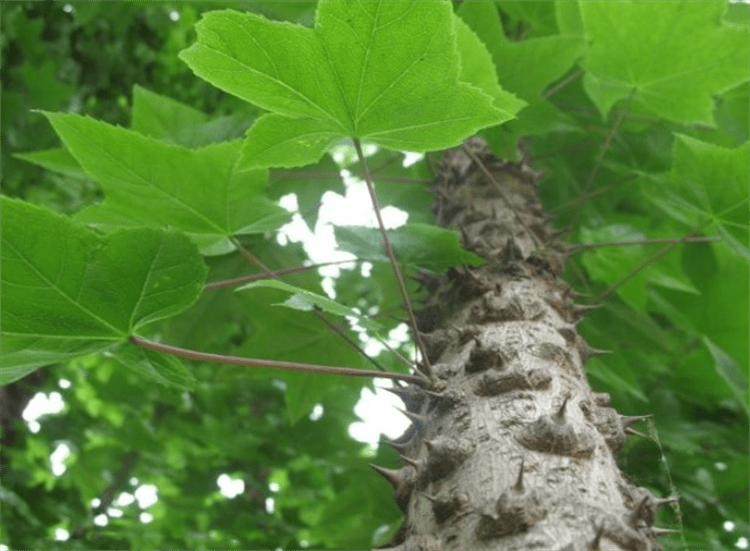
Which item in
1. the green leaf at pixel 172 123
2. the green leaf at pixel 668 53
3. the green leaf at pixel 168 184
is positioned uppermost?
the green leaf at pixel 172 123

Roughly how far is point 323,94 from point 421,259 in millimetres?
484

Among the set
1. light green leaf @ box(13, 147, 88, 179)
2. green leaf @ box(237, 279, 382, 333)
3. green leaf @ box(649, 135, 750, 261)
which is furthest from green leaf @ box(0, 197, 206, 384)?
green leaf @ box(649, 135, 750, 261)

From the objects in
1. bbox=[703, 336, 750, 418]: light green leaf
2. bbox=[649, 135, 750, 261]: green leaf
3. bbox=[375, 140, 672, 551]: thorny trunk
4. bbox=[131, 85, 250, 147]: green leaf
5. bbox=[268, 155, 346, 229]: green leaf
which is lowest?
bbox=[375, 140, 672, 551]: thorny trunk

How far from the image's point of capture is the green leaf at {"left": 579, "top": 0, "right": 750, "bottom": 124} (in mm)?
1663

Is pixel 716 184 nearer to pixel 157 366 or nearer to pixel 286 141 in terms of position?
pixel 286 141

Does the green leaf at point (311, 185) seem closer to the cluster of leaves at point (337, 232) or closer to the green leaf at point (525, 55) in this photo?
the cluster of leaves at point (337, 232)

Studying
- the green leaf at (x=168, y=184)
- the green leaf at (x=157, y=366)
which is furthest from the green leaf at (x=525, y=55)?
the green leaf at (x=157, y=366)

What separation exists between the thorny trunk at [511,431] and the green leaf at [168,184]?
1.47ft

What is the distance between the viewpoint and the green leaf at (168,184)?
1.43m

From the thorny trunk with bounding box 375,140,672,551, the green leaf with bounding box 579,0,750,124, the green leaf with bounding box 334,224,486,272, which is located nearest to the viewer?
the thorny trunk with bounding box 375,140,672,551

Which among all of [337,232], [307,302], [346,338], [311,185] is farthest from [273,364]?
[311,185]

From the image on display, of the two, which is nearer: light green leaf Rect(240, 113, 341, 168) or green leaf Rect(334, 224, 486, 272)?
light green leaf Rect(240, 113, 341, 168)

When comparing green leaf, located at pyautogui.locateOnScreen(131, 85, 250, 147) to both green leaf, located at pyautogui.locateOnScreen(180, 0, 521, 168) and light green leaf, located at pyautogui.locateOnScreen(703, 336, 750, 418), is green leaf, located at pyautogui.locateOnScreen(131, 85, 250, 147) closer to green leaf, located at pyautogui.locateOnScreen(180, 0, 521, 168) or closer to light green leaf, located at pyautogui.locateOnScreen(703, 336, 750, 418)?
green leaf, located at pyautogui.locateOnScreen(180, 0, 521, 168)

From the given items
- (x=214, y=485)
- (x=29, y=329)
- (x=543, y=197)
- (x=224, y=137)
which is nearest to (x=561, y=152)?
(x=543, y=197)
